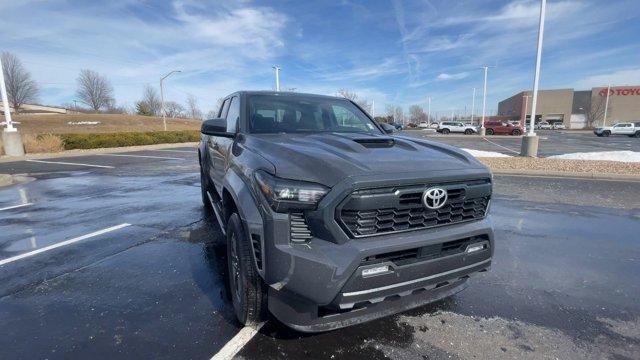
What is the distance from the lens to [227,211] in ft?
10.3

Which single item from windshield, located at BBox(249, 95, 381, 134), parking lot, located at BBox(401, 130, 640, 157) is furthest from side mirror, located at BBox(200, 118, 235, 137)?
parking lot, located at BBox(401, 130, 640, 157)

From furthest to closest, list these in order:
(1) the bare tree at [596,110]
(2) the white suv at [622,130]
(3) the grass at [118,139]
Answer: (1) the bare tree at [596,110]
(2) the white suv at [622,130]
(3) the grass at [118,139]

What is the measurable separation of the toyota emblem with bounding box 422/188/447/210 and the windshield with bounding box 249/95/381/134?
1.59m

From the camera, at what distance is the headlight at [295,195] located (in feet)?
7.06

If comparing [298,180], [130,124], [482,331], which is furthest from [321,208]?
[130,124]

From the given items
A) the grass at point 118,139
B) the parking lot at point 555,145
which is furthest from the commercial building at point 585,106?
the grass at point 118,139

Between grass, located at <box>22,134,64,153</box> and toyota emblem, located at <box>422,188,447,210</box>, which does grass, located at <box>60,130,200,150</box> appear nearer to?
grass, located at <box>22,134,64,153</box>

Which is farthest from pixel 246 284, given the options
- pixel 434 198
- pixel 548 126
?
pixel 548 126

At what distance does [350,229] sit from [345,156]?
55 cm

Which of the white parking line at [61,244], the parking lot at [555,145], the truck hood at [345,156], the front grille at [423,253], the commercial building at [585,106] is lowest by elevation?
the parking lot at [555,145]

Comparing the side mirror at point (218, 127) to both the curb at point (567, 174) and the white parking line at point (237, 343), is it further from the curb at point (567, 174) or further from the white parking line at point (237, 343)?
the curb at point (567, 174)

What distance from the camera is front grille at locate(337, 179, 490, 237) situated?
215 cm

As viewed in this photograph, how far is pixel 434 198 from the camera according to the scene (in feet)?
7.68

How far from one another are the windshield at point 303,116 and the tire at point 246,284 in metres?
1.15
